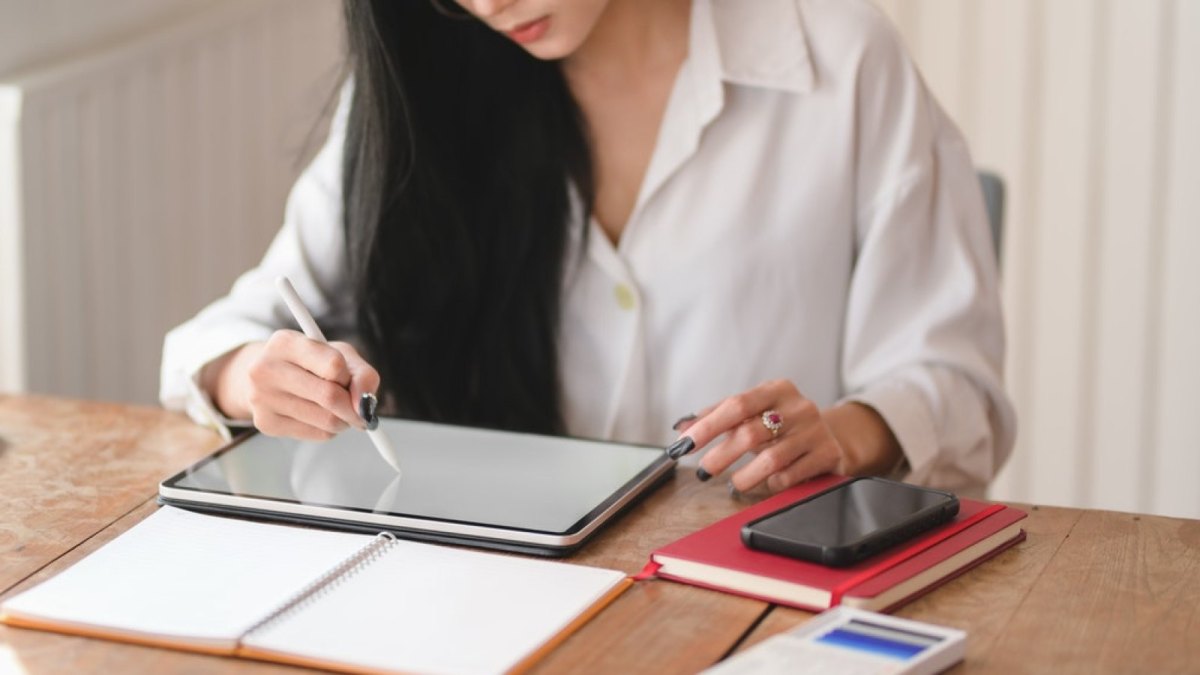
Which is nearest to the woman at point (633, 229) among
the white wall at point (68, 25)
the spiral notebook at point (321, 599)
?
the spiral notebook at point (321, 599)

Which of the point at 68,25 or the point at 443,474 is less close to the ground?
the point at 68,25

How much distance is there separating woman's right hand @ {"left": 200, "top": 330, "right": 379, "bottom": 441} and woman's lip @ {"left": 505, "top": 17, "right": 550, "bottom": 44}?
14.8 inches

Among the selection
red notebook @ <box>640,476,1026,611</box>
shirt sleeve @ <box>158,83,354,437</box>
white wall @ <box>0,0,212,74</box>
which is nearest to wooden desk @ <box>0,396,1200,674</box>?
red notebook @ <box>640,476,1026,611</box>

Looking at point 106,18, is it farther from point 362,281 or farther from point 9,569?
point 9,569

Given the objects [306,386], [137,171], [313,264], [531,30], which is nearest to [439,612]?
[306,386]

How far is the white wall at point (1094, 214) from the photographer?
2322 millimetres

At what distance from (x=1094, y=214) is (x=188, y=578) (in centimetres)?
175

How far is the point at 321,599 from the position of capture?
99 centimetres

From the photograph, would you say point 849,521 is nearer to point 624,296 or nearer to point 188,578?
point 188,578

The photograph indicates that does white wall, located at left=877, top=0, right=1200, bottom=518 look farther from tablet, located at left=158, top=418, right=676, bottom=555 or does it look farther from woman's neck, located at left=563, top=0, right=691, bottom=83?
tablet, located at left=158, top=418, right=676, bottom=555

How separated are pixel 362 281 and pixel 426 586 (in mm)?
655

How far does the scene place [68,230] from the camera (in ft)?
7.03

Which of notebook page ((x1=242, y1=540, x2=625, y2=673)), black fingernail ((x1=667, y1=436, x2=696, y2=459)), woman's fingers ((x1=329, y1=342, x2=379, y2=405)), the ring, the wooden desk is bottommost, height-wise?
the wooden desk

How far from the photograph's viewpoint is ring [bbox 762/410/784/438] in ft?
3.99
